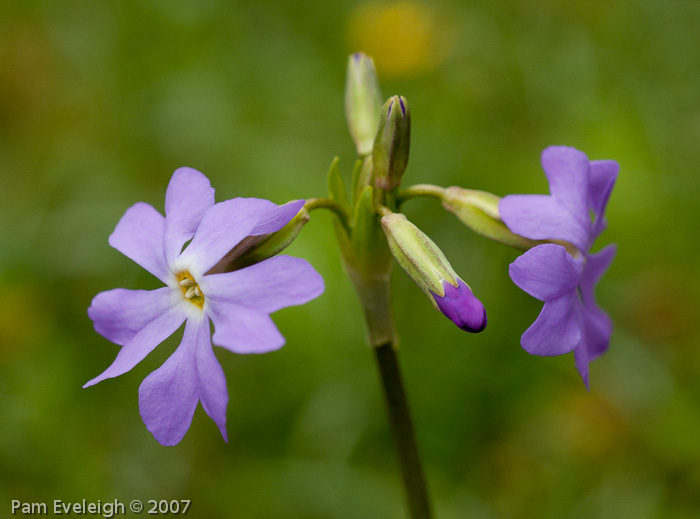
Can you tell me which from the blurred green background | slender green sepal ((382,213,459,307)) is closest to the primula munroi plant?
slender green sepal ((382,213,459,307))

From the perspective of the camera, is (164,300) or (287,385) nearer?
Answer: (164,300)

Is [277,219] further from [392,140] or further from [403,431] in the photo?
[403,431]

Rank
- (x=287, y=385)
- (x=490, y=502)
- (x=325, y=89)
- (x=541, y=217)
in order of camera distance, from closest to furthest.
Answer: (x=541, y=217), (x=490, y=502), (x=287, y=385), (x=325, y=89)

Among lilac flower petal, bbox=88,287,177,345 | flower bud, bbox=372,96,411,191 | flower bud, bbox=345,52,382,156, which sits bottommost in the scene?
lilac flower petal, bbox=88,287,177,345

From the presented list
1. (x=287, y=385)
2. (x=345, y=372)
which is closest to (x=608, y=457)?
(x=345, y=372)

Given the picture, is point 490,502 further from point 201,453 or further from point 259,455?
point 201,453

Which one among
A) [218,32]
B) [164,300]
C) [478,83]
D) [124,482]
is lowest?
[124,482]

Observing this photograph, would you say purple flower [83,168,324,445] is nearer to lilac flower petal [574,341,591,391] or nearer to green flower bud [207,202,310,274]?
green flower bud [207,202,310,274]
